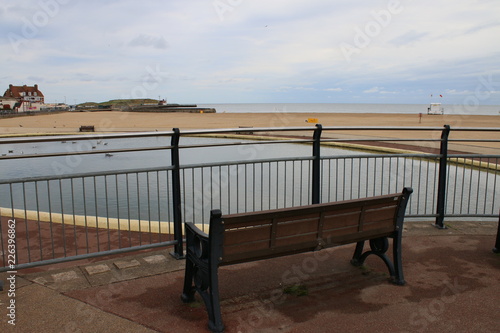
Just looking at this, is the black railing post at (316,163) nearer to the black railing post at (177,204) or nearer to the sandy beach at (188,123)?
the black railing post at (177,204)

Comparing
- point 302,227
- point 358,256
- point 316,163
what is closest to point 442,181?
point 316,163

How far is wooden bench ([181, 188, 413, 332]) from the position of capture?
339 centimetres

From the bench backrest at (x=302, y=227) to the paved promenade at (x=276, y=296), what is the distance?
554 mm

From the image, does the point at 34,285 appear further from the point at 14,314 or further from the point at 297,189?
the point at 297,189

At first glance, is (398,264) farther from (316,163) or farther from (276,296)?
Result: (316,163)

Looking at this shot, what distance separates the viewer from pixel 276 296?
4031 millimetres

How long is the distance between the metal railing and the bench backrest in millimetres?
957

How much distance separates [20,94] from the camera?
6324 inches

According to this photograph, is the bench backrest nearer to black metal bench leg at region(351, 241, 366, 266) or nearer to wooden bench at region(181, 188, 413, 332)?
wooden bench at region(181, 188, 413, 332)

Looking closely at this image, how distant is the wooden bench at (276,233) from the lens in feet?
11.1

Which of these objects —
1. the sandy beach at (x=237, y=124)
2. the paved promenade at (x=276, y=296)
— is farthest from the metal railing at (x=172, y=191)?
the sandy beach at (x=237, y=124)

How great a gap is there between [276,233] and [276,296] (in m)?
0.81

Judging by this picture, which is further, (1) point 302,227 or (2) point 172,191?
(2) point 172,191

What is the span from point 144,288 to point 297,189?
870cm
